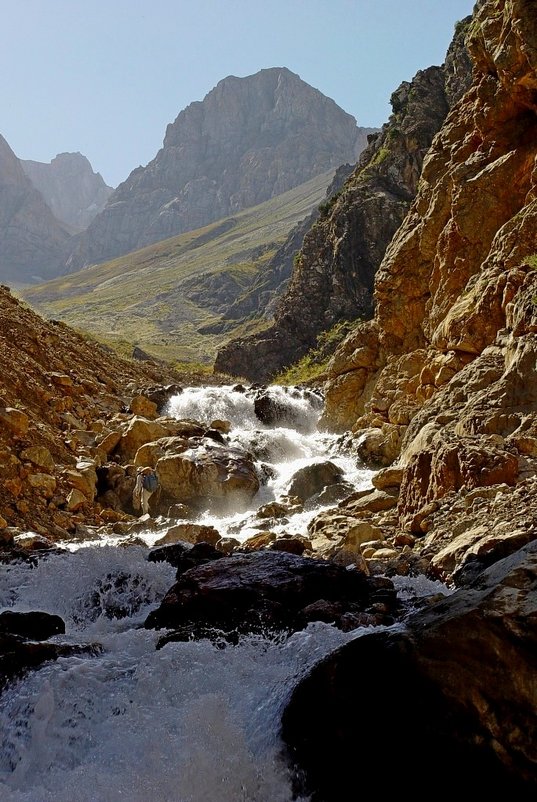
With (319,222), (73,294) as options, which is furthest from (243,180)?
A: (319,222)

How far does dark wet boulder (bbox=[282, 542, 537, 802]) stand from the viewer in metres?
3.83

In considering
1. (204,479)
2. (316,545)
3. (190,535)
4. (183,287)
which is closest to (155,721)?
(316,545)

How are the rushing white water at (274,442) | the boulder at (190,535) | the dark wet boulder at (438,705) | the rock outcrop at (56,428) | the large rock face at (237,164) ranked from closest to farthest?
the dark wet boulder at (438,705) → the boulder at (190,535) → the rock outcrop at (56,428) → the rushing white water at (274,442) → the large rock face at (237,164)

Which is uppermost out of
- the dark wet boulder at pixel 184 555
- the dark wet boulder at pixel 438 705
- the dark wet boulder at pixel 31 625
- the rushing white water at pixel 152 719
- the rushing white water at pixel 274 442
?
the dark wet boulder at pixel 438 705

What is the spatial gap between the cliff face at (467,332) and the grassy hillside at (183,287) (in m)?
35.4

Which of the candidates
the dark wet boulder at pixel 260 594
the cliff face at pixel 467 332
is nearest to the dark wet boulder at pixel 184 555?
the dark wet boulder at pixel 260 594

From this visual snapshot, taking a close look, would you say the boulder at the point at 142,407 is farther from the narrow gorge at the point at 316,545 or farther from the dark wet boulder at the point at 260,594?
the dark wet boulder at the point at 260,594

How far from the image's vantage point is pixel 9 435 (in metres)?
15.0

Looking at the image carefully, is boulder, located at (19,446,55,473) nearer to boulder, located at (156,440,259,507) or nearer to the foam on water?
boulder, located at (156,440,259,507)

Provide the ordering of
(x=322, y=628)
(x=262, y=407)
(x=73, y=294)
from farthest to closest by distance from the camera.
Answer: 1. (x=73, y=294)
2. (x=262, y=407)
3. (x=322, y=628)

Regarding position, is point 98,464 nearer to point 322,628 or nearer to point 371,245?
point 322,628

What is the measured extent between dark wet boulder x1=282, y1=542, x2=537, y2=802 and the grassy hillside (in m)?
51.6

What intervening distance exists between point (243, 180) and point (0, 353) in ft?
583

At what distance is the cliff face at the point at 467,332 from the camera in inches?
414
